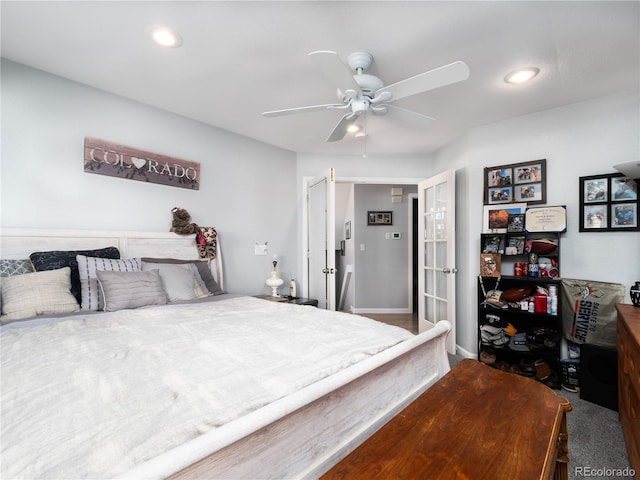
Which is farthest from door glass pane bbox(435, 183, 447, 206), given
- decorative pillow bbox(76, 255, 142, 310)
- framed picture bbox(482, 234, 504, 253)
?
decorative pillow bbox(76, 255, 142, 310)

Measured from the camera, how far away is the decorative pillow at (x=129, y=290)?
6.61 feet

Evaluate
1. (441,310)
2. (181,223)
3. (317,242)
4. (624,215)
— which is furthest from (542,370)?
(181,223)

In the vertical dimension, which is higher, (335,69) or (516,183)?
(335,69)

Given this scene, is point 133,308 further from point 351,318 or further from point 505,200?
point 505,200

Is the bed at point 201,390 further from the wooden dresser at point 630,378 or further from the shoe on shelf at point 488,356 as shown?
the shoe on shelf at point 488,356

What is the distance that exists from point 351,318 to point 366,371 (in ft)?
2.36

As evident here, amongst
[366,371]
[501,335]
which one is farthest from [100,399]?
[501,335]

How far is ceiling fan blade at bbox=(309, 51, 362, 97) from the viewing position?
4.78ft

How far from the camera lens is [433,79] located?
1.68 meters

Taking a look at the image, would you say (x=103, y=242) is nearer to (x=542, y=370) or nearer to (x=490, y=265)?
(x=490, y=265)

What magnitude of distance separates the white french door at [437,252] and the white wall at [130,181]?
1687 mm

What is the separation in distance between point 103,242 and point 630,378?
11.8ft

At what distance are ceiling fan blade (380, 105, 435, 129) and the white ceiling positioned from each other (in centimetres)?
31

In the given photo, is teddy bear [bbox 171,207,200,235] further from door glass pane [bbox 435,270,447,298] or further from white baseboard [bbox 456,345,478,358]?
white baseboard [bbox 456,345,478,358]
